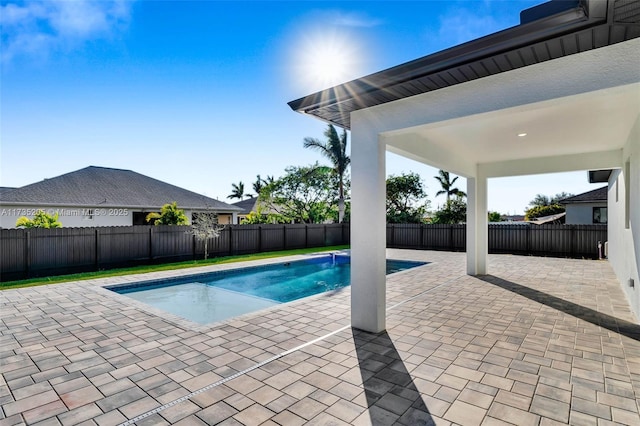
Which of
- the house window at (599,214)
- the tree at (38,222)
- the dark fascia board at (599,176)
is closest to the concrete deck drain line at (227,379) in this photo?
the dark fascia board at (599,176)

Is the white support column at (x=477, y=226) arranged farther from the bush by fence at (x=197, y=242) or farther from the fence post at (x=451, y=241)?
the fence post at (x=451, y=241)

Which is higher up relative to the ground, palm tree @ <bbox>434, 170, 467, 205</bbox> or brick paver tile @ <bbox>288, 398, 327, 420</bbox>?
palm tree @ <bbox>434, 170, 467, 205</bbox>

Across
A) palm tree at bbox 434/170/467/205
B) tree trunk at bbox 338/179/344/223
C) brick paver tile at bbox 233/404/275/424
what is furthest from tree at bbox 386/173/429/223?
brick paver tile at bbox 233/404/275/424

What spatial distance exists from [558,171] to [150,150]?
19.5 metres

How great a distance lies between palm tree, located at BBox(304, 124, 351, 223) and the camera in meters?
21.7

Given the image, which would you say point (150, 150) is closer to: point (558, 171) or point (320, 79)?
point (320, 79)

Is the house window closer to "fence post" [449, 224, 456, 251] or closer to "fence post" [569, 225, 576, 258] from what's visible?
"fence post" [569, 225, 576, 258]

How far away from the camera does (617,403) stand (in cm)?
278

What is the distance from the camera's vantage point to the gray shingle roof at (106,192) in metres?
16.3

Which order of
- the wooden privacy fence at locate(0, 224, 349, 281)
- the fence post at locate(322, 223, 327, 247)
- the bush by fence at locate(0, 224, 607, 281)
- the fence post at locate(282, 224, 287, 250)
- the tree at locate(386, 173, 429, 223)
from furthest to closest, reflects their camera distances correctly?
the tree at locate(386, 173, 429, 223) < the fence post at locate(322, 223, 327, 247) < the fence post at locate(282, 224, 287, 250) < the bush by fence at locate(0, 224, 607, 281) < the wooden privacy fence at locate(0, 224, 349, 281)

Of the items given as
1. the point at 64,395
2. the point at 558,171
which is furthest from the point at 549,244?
the point at 64,395

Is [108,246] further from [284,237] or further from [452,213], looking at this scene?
[452,213]

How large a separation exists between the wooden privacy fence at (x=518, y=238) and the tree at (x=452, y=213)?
4.73 m

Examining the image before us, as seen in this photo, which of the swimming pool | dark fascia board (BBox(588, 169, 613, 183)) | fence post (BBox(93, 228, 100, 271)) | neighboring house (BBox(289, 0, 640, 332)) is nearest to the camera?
neighboring house (BBox(289, 0, 640, 332))
